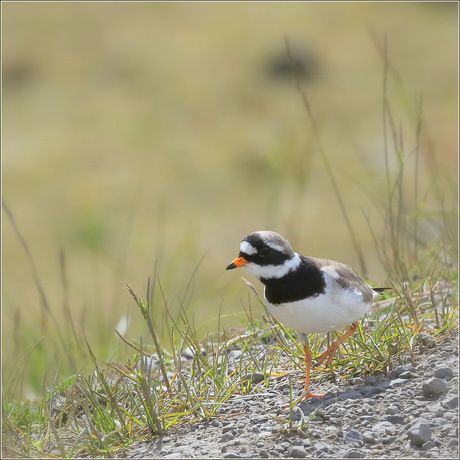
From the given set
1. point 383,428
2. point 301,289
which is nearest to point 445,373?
point 383,428

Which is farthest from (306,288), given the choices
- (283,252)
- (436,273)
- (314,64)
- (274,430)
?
(314,64)

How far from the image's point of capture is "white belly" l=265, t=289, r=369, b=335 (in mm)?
3070

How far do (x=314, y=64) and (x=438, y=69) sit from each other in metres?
2.13

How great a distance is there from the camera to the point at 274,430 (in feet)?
9.33

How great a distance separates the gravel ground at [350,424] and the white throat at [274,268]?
0.49 m

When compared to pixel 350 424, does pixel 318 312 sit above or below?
above

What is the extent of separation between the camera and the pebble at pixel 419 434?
263 cm

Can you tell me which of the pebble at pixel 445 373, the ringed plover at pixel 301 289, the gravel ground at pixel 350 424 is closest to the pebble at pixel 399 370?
the gravel ground at pixel 350 424

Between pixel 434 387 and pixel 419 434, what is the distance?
356 millimetres

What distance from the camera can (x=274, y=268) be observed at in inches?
125

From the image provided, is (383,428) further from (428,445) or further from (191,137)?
(191,137)

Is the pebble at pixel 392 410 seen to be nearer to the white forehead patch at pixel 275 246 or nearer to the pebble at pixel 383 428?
the pebble at pixel 383 428

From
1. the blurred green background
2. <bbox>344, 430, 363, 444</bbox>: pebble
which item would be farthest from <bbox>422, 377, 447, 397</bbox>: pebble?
the blurred green background

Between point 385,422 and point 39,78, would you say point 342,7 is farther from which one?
point 385,422
